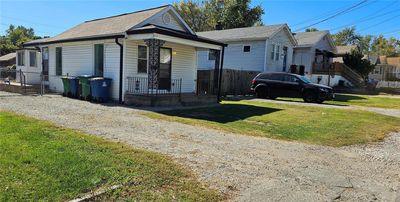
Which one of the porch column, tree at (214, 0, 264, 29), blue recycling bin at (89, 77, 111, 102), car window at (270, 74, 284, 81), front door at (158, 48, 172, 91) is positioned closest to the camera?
the porch column

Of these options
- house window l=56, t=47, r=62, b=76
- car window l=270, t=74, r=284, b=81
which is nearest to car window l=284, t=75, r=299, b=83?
car window l=270, t=74, r=284, b=81

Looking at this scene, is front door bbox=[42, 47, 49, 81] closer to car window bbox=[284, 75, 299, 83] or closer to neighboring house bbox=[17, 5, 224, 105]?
neighboring house bbox=[17, 5, 224, 105]

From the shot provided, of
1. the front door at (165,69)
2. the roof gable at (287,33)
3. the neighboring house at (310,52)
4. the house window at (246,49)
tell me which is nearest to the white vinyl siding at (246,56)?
→ the house window at (246,49)

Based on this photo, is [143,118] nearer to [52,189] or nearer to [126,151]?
[126,151]

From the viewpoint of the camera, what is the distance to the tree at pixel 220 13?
46.4 meters

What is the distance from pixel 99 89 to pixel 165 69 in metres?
3.69

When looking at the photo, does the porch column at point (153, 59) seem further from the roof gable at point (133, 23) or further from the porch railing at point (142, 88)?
the roof gable at point (133, 23)

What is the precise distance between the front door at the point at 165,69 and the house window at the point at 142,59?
1070mm

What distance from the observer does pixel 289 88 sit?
722 inches

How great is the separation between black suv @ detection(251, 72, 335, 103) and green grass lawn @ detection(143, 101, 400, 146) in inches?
183

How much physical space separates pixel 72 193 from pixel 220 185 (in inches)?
75.6

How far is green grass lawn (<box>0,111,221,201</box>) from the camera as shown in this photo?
377 cm

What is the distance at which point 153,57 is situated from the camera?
1305cm

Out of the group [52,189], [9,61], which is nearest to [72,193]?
[52,189]
